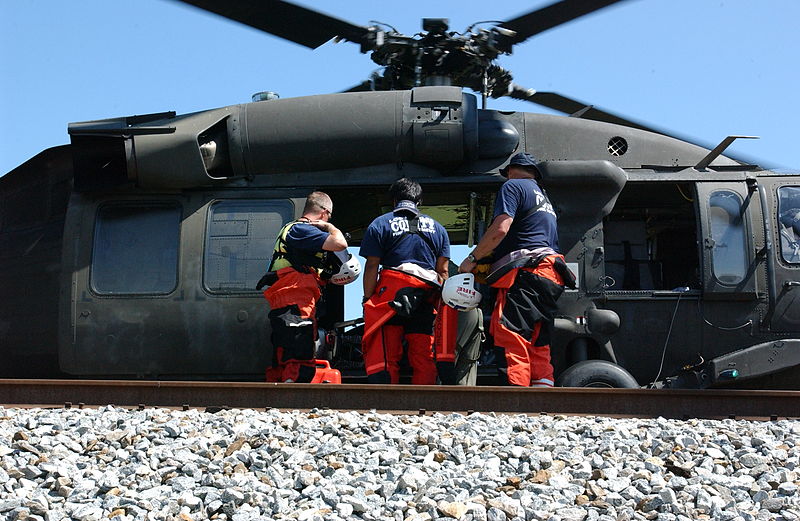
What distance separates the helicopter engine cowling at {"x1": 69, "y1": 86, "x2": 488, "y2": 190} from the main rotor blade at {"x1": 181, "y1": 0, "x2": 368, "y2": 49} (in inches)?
26.0

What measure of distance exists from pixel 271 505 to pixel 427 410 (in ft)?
6.52

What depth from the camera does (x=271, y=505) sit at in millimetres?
3525

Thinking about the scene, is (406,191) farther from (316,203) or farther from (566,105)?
(566,105)

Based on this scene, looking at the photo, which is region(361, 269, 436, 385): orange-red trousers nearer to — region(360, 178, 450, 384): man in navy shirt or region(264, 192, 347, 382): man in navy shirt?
region(360, 178, 450, 384): man in navy shirt

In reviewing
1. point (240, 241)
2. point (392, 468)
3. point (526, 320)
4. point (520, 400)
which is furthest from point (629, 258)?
point (392, 468)

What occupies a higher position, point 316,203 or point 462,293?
point 316,203

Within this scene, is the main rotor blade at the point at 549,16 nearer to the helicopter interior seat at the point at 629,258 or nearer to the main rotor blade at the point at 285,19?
the main rotor blade at the point at 285,19

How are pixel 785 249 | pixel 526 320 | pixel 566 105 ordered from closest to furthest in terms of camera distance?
pixel 526 320, pixel 785 249, pixel 566 105

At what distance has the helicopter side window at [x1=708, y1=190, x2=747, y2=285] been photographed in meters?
7.35

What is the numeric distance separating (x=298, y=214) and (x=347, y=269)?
2.99 ft

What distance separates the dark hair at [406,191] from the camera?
687 cm

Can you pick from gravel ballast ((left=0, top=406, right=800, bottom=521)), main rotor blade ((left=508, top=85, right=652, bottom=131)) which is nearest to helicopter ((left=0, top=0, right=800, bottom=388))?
main rotor blade ((left=508, top=85, right=652, bottom=131))

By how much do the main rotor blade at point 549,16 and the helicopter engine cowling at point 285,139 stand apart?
71 centimetres

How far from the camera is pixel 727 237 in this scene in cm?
744
